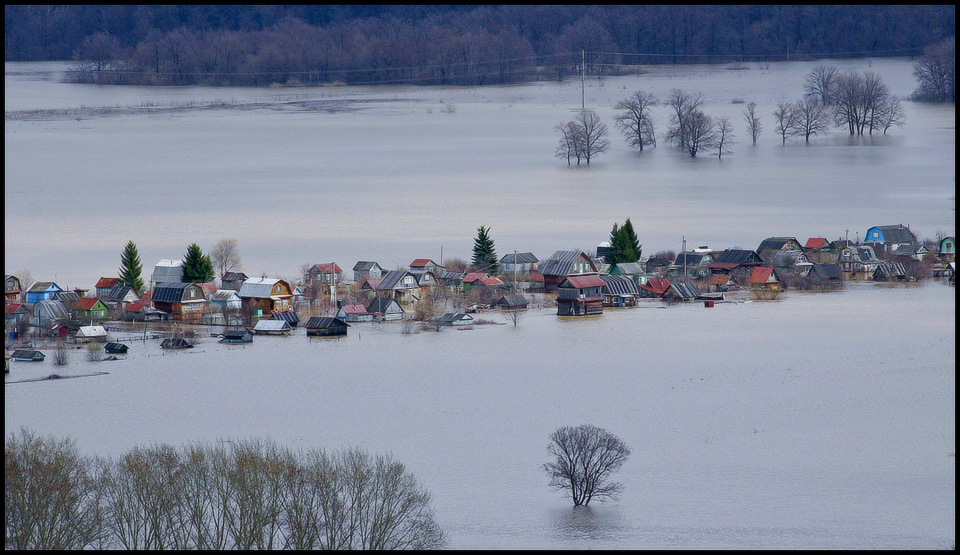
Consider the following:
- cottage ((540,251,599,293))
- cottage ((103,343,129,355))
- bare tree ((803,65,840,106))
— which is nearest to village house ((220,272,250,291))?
cottage ((103,343,129,355))

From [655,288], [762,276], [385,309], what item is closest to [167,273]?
[385,309]

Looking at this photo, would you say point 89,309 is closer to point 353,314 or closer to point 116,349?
point 116,349

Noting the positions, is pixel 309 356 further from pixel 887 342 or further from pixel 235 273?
pixel 887 342

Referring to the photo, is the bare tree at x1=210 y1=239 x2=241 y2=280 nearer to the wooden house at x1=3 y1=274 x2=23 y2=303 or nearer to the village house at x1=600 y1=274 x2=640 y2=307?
the wooden house at x1=3 y1=274 x2=23 y2=303

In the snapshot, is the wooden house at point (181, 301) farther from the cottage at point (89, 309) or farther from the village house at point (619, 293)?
the village house at point (619, 293)

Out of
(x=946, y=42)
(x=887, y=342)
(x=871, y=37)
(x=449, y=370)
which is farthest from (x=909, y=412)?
(x=871, y=37)

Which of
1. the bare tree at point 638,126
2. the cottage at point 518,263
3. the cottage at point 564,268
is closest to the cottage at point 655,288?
the cottage at point 564,268

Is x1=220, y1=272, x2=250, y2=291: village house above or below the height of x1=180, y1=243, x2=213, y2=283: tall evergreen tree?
below
